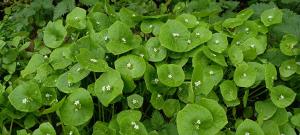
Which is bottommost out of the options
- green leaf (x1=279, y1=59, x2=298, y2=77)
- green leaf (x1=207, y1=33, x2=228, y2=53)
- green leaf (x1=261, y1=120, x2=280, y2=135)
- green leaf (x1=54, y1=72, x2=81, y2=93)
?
green leaf (x1=261, y1=120, x2=280, y2=135)

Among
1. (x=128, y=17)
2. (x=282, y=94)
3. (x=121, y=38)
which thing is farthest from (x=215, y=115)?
(x=128, y=17)

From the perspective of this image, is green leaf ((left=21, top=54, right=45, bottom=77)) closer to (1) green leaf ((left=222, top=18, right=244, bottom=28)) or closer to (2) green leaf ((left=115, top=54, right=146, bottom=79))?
(2) green leaf ((left=115, top=54, right=146, bottom=79))

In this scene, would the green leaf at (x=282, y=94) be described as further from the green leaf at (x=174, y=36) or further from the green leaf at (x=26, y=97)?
the green leaf at (x=26, y=97)

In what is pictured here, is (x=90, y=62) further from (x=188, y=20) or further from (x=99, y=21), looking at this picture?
(x=188, y=20)


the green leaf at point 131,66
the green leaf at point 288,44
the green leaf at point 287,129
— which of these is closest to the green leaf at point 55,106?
the green leaf at point 131,66

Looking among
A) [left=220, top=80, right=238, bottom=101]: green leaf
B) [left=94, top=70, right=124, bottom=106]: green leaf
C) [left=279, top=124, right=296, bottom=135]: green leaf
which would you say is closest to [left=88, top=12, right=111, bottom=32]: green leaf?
[left=94, top=70, right=124, bottom=106]: green leaf

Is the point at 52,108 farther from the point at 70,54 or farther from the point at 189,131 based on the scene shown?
the point at 189,131
